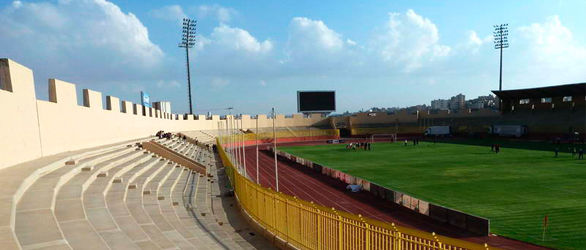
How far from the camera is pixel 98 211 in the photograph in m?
8.74

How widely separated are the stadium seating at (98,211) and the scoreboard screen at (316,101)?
206 feet

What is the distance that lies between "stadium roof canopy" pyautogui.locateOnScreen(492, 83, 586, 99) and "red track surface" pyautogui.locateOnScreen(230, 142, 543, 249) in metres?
58.2

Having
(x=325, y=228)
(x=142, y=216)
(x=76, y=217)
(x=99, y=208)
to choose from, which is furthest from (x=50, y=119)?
(x=325, y=228)

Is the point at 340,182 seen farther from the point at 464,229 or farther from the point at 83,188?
the point at 83,188

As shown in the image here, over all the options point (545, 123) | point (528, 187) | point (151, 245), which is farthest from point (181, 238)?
point (545, 123)

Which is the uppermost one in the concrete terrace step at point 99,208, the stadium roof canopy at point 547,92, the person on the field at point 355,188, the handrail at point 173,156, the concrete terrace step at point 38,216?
the stadium roof canopy at point 547,92

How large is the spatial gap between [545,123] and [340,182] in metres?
59.6

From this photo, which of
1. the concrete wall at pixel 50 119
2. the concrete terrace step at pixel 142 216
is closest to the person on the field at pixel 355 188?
the concrete terrace step at pixel 142 216

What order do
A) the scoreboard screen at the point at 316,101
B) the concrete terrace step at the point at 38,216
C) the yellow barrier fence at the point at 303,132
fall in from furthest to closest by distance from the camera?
the yellow barrier fence at the point at 303,132 < the scoreboard screen at the point at 316,101 < the concrete terrace step at the point at 38,216

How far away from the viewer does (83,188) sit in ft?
34.0

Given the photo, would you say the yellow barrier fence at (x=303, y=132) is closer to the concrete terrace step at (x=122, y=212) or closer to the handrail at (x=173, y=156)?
the handrail at (x=173, y=156)

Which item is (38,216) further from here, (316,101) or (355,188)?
(316,101)

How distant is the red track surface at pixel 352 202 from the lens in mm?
13578

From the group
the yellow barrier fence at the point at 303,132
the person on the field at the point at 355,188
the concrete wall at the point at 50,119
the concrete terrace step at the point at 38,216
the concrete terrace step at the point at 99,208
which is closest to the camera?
the concrete terrace step at the point at 38,216
